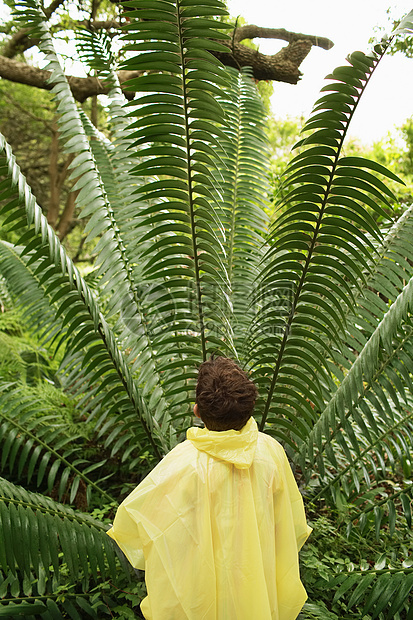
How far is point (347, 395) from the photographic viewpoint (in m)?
1.80

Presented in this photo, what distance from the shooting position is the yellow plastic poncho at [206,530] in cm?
128

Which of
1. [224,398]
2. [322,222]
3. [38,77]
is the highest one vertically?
[38,77]

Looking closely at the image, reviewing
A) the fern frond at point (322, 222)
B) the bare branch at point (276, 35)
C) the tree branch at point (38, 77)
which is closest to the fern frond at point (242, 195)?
the fern frond at point (322, 222)

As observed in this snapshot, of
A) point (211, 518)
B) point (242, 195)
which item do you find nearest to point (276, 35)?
point (242, 195)

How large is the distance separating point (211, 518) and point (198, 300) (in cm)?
99

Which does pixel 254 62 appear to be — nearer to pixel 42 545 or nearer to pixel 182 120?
pixel 182 120

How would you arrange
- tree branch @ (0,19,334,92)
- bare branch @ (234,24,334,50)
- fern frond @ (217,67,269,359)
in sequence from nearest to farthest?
1. fern frond @ (217,67,269,359)
2. tree branch @ (0,19,334,92)
3. bare branch @ (234,24,334,50)

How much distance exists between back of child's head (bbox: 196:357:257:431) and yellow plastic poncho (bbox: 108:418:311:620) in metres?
0.03

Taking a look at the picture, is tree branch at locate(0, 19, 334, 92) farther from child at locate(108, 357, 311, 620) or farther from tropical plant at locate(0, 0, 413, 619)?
child at locate(108, 357, 311, 620)

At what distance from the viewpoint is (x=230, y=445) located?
1.29 m

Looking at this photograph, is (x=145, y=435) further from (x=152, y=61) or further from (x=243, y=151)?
(x=243, y=151)

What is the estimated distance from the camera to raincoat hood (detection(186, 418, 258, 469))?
128cm

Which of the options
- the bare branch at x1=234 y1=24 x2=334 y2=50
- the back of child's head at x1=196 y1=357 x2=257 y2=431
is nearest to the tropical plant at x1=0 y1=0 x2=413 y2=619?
the back of child's head at x1=196 y1=357 x2=257 y2=431

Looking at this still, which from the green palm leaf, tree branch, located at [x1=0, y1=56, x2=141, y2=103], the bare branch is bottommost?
the green palm leaf
